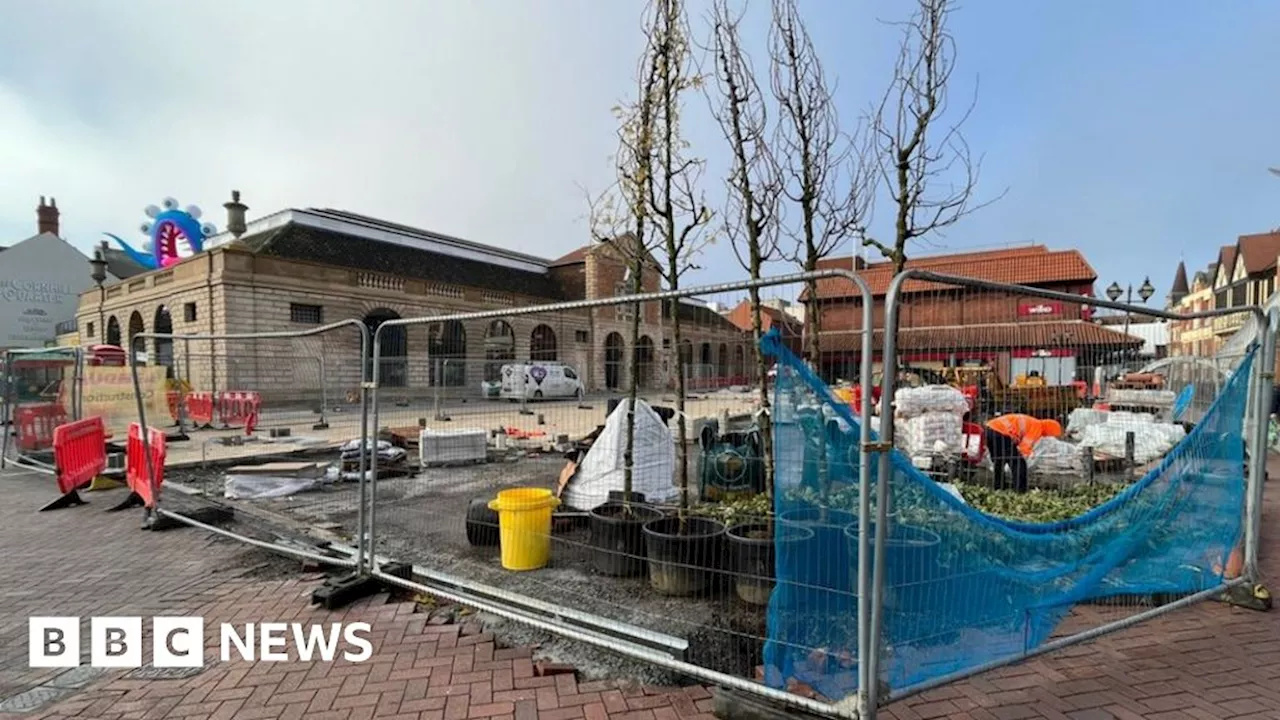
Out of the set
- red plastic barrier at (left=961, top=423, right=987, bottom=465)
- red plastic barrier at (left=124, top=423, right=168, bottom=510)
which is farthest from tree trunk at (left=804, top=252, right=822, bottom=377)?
red plastic barrier at (left=124, top=423, right=168, bottom=510)

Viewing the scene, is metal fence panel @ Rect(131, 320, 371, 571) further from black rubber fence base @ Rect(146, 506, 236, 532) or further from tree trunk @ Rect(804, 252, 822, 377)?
tree trunk @ Rect(804, 252, 822, 377)

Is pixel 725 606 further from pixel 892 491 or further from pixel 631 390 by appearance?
pixel 631 390

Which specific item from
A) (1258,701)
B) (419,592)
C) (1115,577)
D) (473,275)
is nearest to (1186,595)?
(1115,577)

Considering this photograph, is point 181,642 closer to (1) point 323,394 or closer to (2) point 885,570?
(2) point 885,570

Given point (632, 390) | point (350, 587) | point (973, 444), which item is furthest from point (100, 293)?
point (973, 444)

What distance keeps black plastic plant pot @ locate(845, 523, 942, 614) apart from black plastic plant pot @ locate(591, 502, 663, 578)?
87.2 inches

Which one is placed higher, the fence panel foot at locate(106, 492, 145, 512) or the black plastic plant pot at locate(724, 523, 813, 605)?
the black plastic plant pot at locate(724, 523, 813, 605)

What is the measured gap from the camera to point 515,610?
383cm

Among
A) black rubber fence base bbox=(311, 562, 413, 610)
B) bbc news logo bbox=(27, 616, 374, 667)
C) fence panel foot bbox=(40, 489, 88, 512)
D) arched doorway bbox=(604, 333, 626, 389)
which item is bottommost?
fence panel foot bbox=(40, 489, 88, 512)

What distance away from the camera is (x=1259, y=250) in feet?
124

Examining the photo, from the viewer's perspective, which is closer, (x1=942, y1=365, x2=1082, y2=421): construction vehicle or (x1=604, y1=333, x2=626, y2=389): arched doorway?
(x1=942, y1=365, x2=1082, y2=421): construction vehicle

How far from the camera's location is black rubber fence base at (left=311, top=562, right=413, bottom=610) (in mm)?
4195

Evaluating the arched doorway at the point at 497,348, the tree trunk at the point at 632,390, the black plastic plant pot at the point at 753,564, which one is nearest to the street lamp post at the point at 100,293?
the arched doorway at the point at 497,348

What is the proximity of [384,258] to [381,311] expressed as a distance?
402 cm
